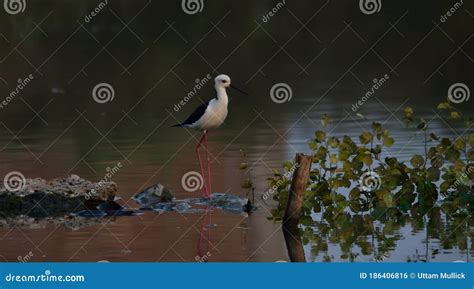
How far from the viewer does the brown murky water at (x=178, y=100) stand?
511 inches

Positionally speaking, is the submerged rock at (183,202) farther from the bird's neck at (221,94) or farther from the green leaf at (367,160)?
the green leaf at (367,160)

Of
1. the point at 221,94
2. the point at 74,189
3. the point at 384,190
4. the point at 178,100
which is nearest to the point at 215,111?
the point at 221,94

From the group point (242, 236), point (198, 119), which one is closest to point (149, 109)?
point (198, 119)

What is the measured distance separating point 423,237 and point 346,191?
1.91 metres

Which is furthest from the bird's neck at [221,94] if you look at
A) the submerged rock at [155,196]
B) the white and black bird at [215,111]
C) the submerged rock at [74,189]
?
the submerged rock at [74,189]

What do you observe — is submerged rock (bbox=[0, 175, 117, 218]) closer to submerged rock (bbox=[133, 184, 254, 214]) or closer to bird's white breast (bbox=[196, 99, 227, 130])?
submerged rock (bbox=[133, 184, 254, 214])

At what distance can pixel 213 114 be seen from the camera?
1463 centimetres

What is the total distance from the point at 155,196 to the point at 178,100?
8.86 meters

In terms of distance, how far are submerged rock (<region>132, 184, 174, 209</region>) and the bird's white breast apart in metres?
0.83

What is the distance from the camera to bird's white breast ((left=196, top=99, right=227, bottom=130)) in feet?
47.9

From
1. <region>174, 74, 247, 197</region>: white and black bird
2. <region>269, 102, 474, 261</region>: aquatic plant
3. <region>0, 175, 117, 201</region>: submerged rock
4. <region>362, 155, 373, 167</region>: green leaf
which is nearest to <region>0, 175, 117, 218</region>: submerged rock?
<region>0, 175, 117, 201</region>: submerged rock

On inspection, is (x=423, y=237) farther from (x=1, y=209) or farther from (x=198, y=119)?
(x=1, y=209)

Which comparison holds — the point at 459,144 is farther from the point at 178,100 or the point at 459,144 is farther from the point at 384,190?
the point at 178,100

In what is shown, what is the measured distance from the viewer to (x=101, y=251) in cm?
1248
